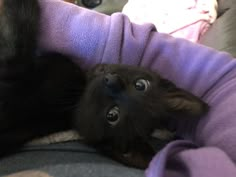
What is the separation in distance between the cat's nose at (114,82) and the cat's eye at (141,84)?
4cm

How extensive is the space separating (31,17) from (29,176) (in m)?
0.37

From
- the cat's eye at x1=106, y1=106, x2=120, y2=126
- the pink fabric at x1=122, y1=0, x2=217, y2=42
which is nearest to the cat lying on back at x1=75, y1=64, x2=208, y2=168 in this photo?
the cat's eye at x1=106, y1=106, x2=120, y2=126

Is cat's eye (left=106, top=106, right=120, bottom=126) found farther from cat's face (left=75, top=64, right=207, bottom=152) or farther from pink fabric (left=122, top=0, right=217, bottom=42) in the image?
pink fabric (left=122, top=0, right=217, bottom=42)

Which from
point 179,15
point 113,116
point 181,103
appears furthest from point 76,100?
point 179,15

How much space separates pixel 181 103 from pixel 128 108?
110mm

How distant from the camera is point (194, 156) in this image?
26.7 inches

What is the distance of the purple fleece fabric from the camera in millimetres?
832

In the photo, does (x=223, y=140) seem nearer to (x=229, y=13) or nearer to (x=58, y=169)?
(x=58, y=169)

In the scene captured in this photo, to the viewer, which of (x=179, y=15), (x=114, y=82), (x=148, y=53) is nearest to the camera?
(x=114, y=82)

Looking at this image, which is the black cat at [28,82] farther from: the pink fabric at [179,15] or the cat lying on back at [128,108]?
the pink fabric at [179,15]

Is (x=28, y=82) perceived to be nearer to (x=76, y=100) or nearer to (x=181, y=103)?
(x=76, y=100)

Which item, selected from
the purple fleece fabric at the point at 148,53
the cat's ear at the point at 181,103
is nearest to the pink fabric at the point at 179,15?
the purple fleece fabric at the point at 148,53

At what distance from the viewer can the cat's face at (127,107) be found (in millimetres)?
822

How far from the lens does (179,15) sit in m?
1.59
